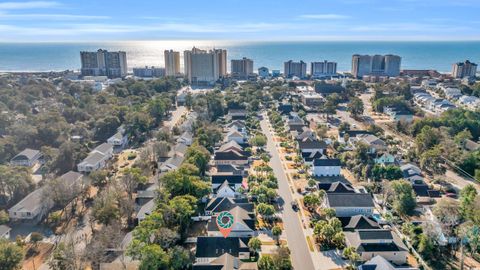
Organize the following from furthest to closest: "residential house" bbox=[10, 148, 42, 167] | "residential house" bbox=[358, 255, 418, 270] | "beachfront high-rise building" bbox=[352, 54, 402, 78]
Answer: "beachfront high-rise building" bbox=[352, 54, 402, 78] → "residential house" bbox=[10, 148, 42, 167] → "residential house" bbox=[358, 255, 418, 270]

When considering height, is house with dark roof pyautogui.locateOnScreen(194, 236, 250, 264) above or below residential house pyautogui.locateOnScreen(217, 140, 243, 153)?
below

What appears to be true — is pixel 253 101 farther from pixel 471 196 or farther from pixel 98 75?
pixel 98 75

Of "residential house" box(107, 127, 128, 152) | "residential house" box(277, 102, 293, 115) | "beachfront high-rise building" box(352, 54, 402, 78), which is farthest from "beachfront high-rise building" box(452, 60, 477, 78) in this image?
"residential house" box(107, 127, 128, 152)

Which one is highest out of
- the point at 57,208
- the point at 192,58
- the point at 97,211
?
the point at 192,58

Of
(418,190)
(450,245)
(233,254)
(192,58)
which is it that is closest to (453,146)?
(418,190)

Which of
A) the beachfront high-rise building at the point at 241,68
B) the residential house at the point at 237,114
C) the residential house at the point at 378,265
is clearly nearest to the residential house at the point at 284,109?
the residential house at the point at 237,114

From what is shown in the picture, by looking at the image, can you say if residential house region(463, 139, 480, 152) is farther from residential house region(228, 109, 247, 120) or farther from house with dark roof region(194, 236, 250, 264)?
house with dark roof region(194, 236, 250, 264)

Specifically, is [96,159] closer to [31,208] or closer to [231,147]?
[31,208]
